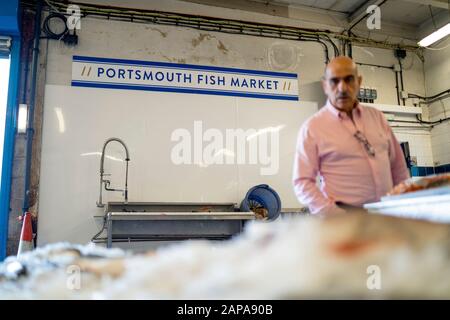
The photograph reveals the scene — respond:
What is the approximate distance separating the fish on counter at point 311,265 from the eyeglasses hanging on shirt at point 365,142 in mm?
626

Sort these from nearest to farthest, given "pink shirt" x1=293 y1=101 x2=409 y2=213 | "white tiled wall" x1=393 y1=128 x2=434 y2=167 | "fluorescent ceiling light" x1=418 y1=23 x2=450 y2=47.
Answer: "pink shirt" x1=293 y1=101 x2=409 y2=213 → "fluorescent ceiling light" x1=418 y1=23 x2=450 y2=47 → "white tiled wall" x1=393 y1=128 x2=434 y2=167

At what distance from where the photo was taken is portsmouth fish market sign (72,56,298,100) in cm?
326

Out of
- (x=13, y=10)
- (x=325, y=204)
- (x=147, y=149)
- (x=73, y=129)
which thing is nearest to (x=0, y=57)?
(x=13, y=10)

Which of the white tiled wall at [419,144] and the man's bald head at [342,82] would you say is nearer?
the man's bald head at [342,82]

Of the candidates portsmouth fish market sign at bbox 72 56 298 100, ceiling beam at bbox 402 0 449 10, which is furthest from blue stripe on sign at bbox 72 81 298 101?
ceiling beam at bbox 402 0 449 10

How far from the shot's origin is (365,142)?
3.21 ft

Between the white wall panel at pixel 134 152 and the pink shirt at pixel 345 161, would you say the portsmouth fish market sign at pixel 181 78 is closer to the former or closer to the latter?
the white wall panel at pixel 134 152

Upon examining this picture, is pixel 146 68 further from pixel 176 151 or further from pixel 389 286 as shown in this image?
pixel 389 286

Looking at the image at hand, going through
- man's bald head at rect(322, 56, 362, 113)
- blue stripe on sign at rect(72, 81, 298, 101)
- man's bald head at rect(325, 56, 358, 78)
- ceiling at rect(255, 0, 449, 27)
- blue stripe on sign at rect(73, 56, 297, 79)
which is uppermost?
ceiling at rect(255, 0, 449, 27)

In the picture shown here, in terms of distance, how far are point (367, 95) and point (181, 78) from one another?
5.92ft

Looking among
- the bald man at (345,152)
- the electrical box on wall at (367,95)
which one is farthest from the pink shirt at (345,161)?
the electrical box on wall at (367,95)

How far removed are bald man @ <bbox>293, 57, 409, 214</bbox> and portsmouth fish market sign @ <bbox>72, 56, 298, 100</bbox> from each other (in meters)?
2.47

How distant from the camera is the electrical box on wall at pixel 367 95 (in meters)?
3.89

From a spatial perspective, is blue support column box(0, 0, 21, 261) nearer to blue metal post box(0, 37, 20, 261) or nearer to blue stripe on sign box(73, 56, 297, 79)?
blue metal post box(0, 37, 20, 261)
